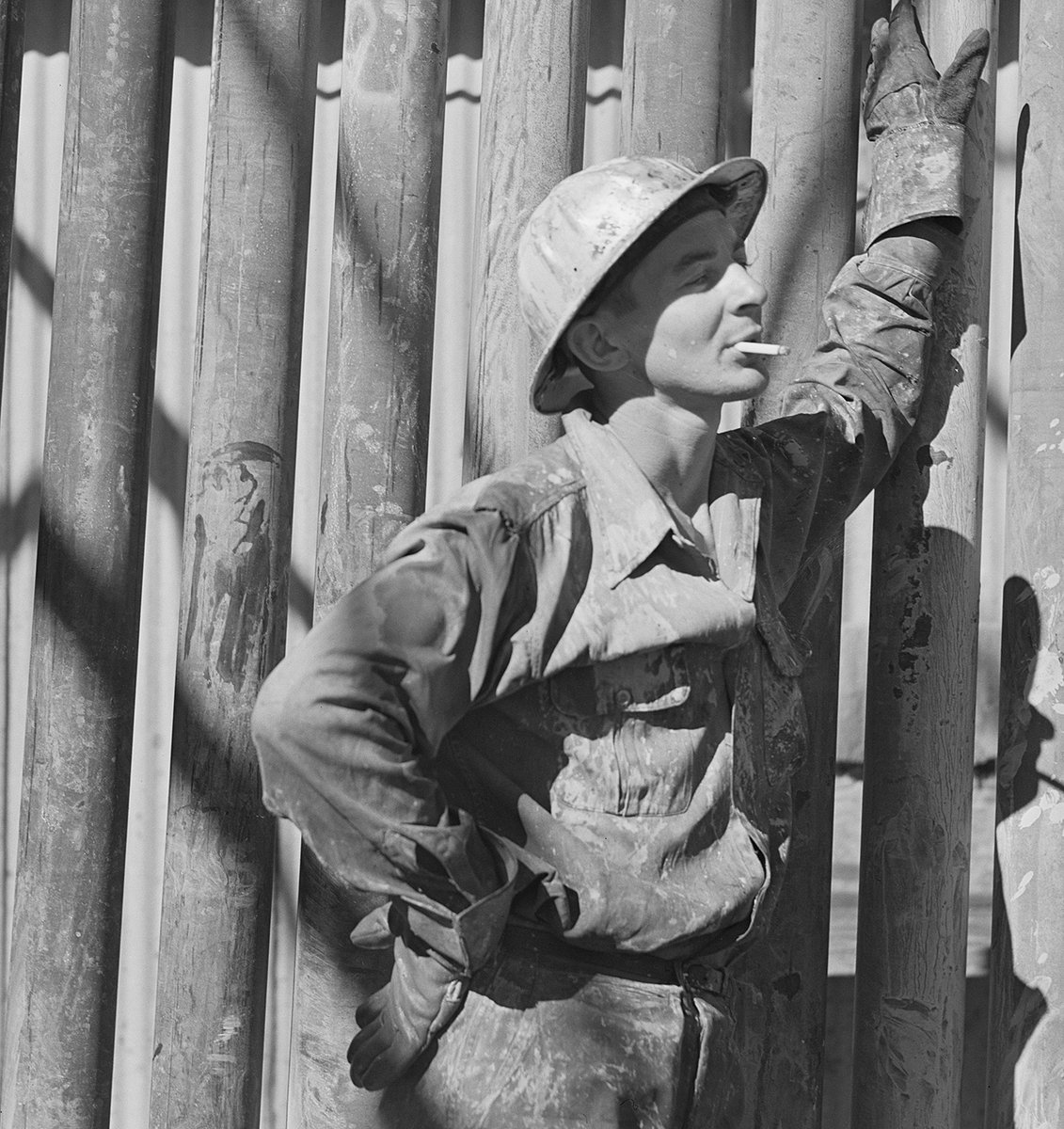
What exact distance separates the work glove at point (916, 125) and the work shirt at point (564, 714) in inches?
25.3

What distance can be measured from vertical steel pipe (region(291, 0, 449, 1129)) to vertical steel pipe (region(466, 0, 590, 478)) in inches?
6.7

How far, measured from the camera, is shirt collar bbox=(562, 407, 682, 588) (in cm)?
275

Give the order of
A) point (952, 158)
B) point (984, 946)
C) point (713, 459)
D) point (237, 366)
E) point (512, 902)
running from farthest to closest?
1. point (984, 946)
2. point (237, 366)
3. point (952, 158)
4. point (713, 459)
5. point (512, 902)

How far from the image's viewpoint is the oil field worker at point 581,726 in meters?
2.55

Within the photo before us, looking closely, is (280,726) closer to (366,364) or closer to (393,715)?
(393,715)

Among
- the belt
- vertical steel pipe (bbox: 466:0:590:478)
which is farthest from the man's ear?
the belt

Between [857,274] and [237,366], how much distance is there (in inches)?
53.7

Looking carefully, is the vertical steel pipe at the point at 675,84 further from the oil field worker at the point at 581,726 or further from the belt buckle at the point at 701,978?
the belt buckle at the point at 701,978

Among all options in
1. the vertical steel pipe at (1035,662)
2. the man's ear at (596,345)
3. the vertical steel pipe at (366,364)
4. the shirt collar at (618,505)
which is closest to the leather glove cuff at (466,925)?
the shirt collar at (618,505)

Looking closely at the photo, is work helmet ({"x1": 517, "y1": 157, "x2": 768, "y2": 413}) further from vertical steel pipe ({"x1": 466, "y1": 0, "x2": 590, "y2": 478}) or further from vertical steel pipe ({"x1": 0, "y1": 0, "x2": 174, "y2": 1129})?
vertical steel pipe ({"x1": 0, "y1": 0, "x2": 174, "y2": 1129})

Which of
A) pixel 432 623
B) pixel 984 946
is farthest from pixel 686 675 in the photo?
pixel 984 946

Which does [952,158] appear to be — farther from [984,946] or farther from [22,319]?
[22,319]

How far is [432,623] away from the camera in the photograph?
2547 millimetres

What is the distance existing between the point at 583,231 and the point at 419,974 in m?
1.23
